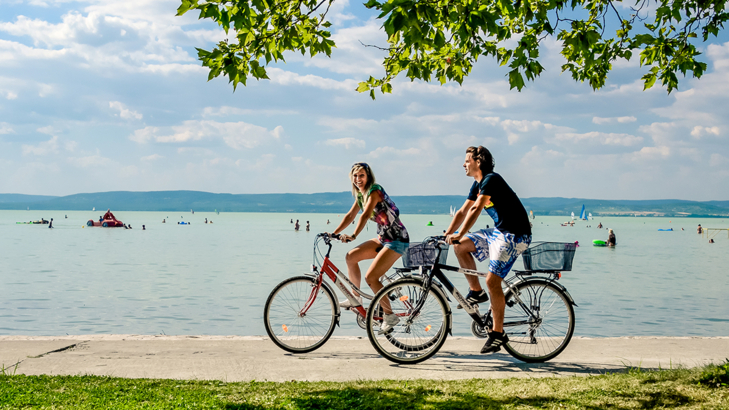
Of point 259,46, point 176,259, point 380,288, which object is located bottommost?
point 176,259

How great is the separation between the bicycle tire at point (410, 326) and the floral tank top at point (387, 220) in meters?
0.54

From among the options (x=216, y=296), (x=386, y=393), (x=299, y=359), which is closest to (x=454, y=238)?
(x=386, y=393)

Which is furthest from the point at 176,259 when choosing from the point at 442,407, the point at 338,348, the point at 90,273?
the point at 442,407

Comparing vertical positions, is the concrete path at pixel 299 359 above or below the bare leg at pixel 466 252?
below

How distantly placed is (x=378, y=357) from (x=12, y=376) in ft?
12.1

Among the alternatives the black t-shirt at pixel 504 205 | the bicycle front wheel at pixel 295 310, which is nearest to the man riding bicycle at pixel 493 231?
the black t-shirt at pixel 504 205

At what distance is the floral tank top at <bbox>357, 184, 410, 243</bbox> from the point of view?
22.1ft

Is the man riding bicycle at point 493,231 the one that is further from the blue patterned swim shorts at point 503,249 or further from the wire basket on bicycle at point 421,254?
the wire basket on bicycle at point 421,254

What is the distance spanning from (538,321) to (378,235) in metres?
2.00

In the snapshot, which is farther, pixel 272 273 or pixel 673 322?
pixel 272 273

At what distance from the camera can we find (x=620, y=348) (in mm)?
7574

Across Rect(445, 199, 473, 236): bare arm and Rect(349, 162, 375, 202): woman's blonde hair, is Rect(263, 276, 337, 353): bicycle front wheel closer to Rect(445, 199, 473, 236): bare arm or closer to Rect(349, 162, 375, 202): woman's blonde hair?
Rect(349, 162, 375, 202): woman's blonde hair

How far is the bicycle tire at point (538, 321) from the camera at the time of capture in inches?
262

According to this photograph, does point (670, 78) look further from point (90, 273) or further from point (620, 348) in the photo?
point (90, 273)
